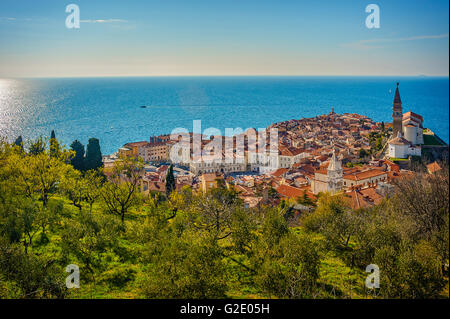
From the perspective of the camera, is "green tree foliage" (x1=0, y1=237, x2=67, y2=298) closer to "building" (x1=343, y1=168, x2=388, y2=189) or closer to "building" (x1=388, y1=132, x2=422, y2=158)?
"building" (x1=343, y1=168, x2=388, y2=189)

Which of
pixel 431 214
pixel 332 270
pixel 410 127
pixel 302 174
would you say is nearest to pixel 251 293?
pixel 332 270

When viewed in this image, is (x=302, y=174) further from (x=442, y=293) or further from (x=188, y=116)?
(x=188, y=116)

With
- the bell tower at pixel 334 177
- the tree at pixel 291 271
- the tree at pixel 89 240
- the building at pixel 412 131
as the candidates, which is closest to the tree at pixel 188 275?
the tree at pixel 291 271

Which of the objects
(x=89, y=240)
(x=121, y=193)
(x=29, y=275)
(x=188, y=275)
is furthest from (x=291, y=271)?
(x=121, y=193)

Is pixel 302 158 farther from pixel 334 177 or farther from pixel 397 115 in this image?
pixel 334 177

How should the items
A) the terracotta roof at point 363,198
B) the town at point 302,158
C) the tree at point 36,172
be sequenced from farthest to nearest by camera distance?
the town at point 302,158
the terracotta roof at point 363,198
the tree at point 36,172

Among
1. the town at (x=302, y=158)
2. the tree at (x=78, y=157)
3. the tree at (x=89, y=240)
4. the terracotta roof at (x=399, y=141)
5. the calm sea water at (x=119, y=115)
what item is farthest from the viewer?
the terracotta roof at (x=399, y=141)

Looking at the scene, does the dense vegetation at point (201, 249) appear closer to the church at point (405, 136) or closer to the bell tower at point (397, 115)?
the church at point (405, 136)
